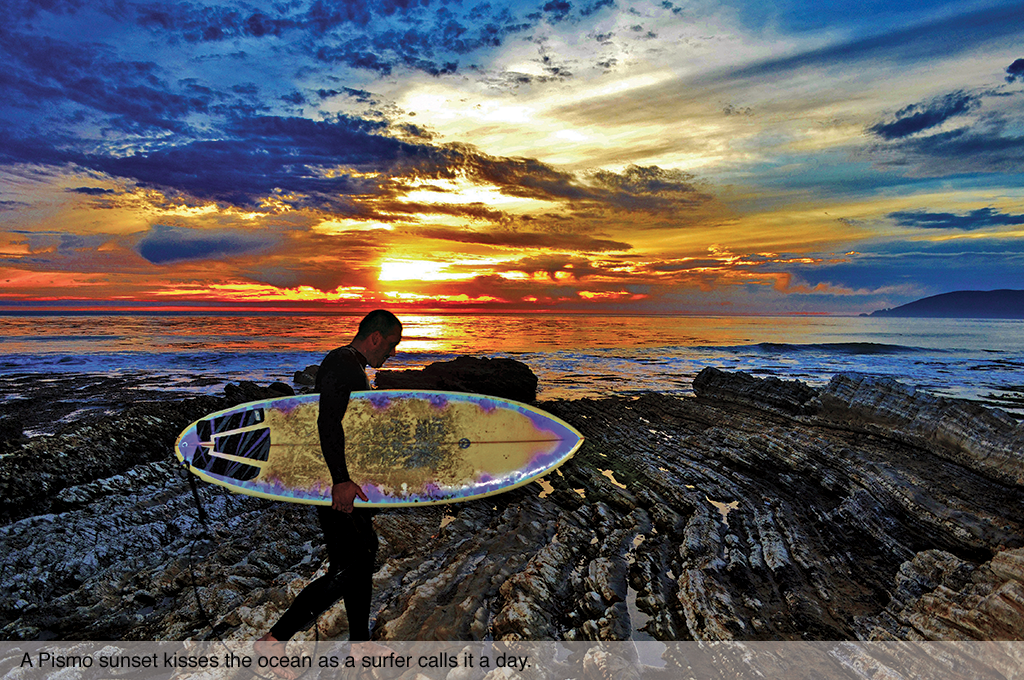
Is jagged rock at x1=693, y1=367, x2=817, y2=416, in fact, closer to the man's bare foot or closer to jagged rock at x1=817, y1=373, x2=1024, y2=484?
jagged rock at x1=817, y1=373, x2=1024, y2=484

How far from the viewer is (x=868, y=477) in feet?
23.0

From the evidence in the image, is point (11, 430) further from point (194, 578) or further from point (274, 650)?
point (274, 650)

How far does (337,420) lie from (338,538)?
975mm

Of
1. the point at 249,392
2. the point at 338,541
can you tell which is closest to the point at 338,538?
the point at 338,541

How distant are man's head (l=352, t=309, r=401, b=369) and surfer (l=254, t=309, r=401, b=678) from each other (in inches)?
6.0

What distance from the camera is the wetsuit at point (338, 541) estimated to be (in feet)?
11.4

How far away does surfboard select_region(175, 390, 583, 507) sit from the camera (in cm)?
495

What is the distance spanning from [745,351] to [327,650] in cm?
4097

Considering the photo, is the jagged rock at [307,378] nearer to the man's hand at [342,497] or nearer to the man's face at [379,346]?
the man's face at [379,346]

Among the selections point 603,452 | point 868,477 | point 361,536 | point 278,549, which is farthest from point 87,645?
point 868,477

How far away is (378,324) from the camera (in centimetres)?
396

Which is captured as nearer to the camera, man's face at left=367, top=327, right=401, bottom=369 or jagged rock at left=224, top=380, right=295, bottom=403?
man's face at left=367, top=327, right=401, bottom=369

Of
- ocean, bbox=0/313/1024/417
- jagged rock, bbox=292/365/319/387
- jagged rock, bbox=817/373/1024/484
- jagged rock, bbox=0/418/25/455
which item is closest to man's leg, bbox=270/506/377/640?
jagged rock, bbox=817/373/1024/484

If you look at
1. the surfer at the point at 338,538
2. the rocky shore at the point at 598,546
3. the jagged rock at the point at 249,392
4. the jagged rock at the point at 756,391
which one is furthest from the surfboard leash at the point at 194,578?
the jagged rock at the point at 756,391
